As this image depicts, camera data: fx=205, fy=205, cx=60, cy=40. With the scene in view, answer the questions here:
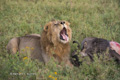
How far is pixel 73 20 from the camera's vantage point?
7410 mm

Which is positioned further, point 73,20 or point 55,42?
point 73,20

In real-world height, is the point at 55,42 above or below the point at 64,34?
below

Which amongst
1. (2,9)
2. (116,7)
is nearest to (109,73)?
(116,7)

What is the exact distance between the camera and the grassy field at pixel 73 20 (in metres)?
4.48

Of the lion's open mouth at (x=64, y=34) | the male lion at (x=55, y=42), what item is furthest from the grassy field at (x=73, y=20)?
the lion's open mouth at (x=64, y=34)

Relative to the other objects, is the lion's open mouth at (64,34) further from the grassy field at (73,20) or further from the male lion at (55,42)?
the grassy field at (73,20)

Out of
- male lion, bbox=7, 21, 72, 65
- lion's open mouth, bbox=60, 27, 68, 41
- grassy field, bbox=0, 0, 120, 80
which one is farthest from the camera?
lion's open mouth, bbox=60, 27, 68, 41

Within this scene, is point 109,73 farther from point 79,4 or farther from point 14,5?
point 14,5

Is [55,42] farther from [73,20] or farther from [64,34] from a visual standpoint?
[73,20]

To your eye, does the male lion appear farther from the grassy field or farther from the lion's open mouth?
the grassy field

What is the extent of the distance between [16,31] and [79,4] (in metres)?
3.07

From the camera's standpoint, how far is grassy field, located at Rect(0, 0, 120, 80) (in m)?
4.48

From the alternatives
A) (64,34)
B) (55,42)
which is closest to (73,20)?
(64,34)

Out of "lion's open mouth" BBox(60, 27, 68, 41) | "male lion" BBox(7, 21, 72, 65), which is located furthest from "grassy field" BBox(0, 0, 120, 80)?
"lion's open mouth" BBox(60, 27, 68, 41)
